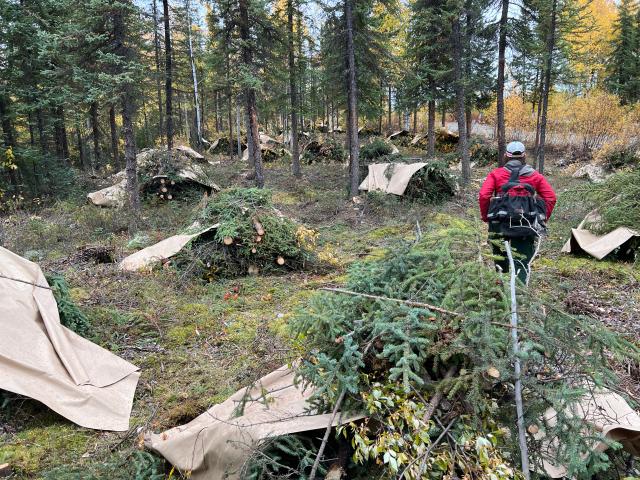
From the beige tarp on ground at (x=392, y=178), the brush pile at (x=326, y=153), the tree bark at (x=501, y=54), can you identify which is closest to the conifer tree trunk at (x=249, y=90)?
the beige tarp on ground at (x=392, y=178)

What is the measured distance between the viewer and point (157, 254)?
7539mm

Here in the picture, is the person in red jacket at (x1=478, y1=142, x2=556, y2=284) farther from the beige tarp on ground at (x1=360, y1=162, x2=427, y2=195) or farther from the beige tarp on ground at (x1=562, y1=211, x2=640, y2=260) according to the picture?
the beige tarp on ground at (x1=360, y1=162, x2=427, y2=195)

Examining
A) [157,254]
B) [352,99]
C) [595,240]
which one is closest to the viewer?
[595,240]

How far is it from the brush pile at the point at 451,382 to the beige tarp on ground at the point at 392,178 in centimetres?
1006

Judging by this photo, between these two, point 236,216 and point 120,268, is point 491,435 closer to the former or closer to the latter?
point 236,216

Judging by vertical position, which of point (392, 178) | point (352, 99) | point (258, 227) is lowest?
point (258, 227)

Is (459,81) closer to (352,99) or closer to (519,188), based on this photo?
(352,99)

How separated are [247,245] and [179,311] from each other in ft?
6.23

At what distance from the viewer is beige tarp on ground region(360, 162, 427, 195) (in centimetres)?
1255

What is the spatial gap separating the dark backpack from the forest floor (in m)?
0.34

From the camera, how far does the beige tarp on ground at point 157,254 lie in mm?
7388

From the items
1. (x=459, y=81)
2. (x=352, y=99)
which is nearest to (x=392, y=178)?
(x=352, y=99)

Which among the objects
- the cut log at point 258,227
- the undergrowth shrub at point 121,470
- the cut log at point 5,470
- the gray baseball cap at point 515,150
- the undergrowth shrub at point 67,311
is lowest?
the cut log at point 5,470

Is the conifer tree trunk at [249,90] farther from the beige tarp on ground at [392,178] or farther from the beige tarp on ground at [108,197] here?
the beige tarp on ground at [108,197]
